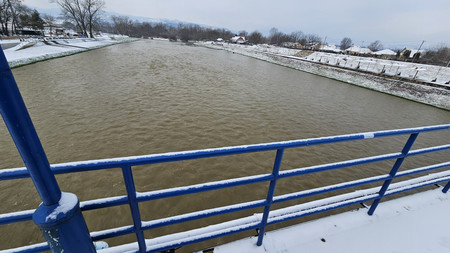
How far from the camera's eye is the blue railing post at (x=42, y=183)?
1.06m

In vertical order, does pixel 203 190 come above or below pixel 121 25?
below

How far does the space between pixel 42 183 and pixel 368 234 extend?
336cm

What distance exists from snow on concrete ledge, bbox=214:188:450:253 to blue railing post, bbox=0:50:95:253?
1399 mm

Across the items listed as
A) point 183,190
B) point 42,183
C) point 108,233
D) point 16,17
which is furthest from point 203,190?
point 16,17

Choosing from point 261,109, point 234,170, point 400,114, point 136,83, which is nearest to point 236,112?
point 261,109

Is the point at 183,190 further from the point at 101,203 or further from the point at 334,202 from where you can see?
the point at 334,202

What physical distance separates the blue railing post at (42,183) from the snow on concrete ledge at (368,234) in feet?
4.59

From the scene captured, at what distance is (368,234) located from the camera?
249cm

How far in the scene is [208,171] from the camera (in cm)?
555

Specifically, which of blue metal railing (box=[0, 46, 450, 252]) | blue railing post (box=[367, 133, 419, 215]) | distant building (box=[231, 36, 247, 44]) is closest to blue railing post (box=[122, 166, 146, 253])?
blue metal railing (box=[0, 46, 450, 252])

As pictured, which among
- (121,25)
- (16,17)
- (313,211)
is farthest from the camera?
(121,25)

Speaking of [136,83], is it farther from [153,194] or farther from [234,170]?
[153,194]

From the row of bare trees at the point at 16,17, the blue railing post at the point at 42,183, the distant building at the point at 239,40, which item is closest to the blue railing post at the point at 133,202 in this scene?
the blue railing post at the point at 42,183

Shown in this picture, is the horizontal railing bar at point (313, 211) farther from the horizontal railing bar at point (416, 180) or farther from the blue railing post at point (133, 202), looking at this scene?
the blue railing post at point (133, 202)
